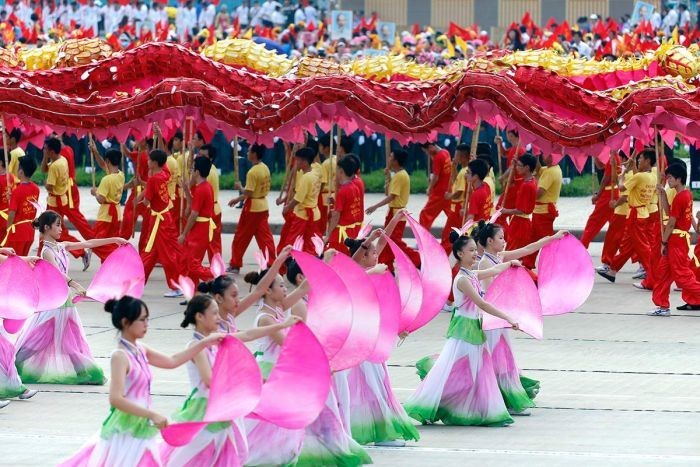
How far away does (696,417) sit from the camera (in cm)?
1116

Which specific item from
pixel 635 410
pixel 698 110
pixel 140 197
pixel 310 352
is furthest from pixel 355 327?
pixel 140 197

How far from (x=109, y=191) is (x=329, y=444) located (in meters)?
9.51

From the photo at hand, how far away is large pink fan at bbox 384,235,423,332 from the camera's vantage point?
10.6 meters

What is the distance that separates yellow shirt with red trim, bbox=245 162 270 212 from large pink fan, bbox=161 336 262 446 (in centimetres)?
1014

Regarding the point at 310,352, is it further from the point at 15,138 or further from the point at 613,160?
the point at 15,138

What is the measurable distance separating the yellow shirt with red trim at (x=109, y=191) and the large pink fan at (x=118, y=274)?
7218 millimetres

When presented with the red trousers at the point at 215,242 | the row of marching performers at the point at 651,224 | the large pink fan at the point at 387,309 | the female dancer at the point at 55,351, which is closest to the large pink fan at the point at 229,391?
the large pink fan at the point at 387,309

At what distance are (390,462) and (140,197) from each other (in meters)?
8.69

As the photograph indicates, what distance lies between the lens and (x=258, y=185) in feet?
59.7

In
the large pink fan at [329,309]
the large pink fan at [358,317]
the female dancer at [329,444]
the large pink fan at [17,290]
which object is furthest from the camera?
the large pink fan at [17,290]

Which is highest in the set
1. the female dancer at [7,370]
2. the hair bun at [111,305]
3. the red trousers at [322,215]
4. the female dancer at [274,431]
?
the hair bun at [111,305]

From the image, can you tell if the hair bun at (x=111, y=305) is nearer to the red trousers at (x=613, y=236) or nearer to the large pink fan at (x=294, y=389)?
the large pink fan at (x=294, y=389)

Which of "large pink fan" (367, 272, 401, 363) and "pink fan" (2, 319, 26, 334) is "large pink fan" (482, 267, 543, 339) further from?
"pink fan" (2, 319, 26, 334)

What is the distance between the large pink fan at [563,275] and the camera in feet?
38.3
